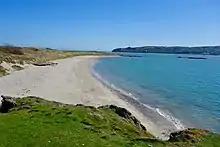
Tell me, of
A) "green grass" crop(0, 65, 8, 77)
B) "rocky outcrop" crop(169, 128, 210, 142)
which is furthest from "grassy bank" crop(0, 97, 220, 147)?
"green grass" crop(0, 65, 8, 77)

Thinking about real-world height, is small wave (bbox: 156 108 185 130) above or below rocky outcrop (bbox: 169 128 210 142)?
below

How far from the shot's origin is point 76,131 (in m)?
16.5

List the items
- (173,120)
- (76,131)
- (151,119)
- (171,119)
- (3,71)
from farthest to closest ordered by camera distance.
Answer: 1. (3,71)
2. (171,119)
3. (173,120)
4. (151,119)
5. (76,131)

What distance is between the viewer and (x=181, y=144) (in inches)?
641

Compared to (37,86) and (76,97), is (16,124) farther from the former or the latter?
(37,86)

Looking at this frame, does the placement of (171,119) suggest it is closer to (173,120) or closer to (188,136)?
(173,120)

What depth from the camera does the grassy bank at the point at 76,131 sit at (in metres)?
14.8

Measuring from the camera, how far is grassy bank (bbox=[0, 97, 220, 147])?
1480cm

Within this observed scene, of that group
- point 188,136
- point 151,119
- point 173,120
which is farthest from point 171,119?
point 188,136

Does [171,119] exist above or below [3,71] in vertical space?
below

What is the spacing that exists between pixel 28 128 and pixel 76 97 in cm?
2674

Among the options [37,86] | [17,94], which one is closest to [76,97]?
[17,94]

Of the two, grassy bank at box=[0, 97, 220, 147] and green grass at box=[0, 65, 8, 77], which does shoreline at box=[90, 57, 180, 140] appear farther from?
green grass at box=[0, 65, 8, 77]

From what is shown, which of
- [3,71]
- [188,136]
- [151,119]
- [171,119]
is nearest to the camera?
[188,136]
